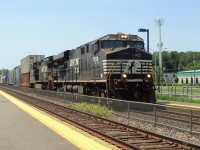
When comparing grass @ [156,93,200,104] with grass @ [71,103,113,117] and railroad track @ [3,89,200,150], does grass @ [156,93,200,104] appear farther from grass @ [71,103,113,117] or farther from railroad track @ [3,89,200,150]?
railroad track @ [3,89,200,150]

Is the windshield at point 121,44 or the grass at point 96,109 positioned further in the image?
the windshield at point 121,44

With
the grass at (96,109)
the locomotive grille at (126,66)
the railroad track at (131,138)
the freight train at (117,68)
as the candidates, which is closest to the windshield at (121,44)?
the freight train at (117,68)

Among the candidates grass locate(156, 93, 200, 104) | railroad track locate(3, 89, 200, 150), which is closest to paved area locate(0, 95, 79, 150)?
railroad track locate(3, 89, 200, 150)

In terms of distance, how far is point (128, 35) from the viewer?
77.1 feet

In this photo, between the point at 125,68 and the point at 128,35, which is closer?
the point at 125,68

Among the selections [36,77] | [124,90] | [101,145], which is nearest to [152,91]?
[124,90]

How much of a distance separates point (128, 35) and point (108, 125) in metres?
9.76

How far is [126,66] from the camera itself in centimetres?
2161

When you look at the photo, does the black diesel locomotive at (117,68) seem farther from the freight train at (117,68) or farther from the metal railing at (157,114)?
the metal railing at (157,114)

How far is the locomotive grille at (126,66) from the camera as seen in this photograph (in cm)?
2138

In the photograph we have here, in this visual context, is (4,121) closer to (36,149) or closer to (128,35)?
(36,149)

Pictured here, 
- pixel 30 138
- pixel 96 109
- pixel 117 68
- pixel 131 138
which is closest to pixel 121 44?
pixel 117 68

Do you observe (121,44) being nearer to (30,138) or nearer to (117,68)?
(117,68)

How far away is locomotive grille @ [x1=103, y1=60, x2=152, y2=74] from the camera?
2138 cm
